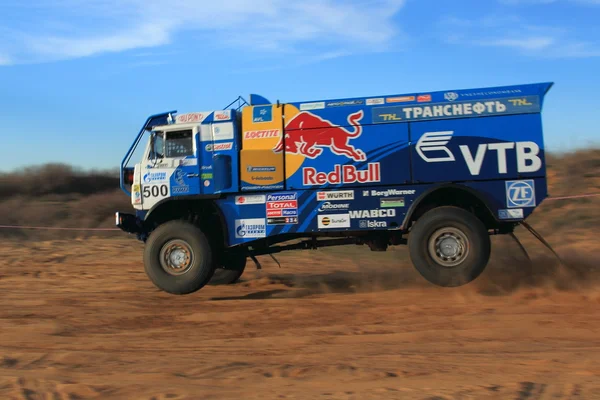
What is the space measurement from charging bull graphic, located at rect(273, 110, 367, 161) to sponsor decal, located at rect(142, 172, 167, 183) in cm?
197

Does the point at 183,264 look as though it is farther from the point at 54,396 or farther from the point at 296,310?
the point at 54,396

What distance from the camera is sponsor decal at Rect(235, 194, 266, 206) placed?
9047 mm

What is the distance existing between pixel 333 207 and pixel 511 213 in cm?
267

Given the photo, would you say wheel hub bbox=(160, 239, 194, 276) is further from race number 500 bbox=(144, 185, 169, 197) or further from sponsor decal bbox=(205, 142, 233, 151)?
sponsor decal bbox=(205, 142, 233, 151)

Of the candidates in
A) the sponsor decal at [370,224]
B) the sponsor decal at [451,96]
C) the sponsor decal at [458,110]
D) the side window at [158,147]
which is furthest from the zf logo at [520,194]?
the side window at [158,147]

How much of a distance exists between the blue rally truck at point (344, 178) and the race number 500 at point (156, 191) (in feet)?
0.07

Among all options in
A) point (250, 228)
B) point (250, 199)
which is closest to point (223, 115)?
point (250, 199)

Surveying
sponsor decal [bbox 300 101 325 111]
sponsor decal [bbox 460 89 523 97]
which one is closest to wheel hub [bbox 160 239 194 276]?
sponsor decal [bbox 300 101 325 111]

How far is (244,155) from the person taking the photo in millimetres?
9070

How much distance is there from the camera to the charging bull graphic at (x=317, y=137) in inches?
345

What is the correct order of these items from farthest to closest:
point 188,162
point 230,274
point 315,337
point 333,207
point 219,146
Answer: point 230,274 → point 188,162 → point 219,146 → point 333,207 → point 315,337

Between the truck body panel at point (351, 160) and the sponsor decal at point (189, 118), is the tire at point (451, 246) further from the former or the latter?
the sponsor decal at point (189, 118)

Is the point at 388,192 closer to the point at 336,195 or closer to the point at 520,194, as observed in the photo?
the point at 336,195

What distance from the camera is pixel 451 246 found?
333 inches
